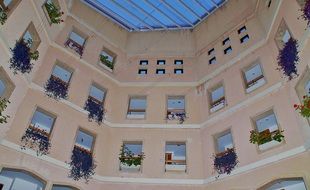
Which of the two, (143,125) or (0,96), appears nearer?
(0,96)

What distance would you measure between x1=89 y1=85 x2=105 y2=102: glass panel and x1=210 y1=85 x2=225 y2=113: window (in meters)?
5.72

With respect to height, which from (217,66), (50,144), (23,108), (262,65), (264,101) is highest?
(217,66)

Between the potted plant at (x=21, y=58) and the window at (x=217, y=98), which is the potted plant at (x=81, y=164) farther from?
the window at (x=217, y=98)

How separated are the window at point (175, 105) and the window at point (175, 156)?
1.61 m

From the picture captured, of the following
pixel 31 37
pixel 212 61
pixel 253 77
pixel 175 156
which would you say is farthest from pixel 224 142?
pixel 31 37

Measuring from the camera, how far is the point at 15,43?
1074 centimetres

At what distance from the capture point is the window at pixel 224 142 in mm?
12105

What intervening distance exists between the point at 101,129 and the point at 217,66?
694 centimetres

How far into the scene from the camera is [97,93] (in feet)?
47.2

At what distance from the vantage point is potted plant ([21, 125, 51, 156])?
10454 millimetres

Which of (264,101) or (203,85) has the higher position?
(203,85)

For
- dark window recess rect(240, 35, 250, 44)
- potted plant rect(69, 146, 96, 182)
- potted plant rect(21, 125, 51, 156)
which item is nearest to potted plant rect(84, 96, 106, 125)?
potted plant rect(69, 146, 96, 182)

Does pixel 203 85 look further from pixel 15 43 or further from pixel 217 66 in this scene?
pixel 15 43

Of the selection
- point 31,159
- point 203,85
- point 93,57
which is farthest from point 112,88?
point 31,159
